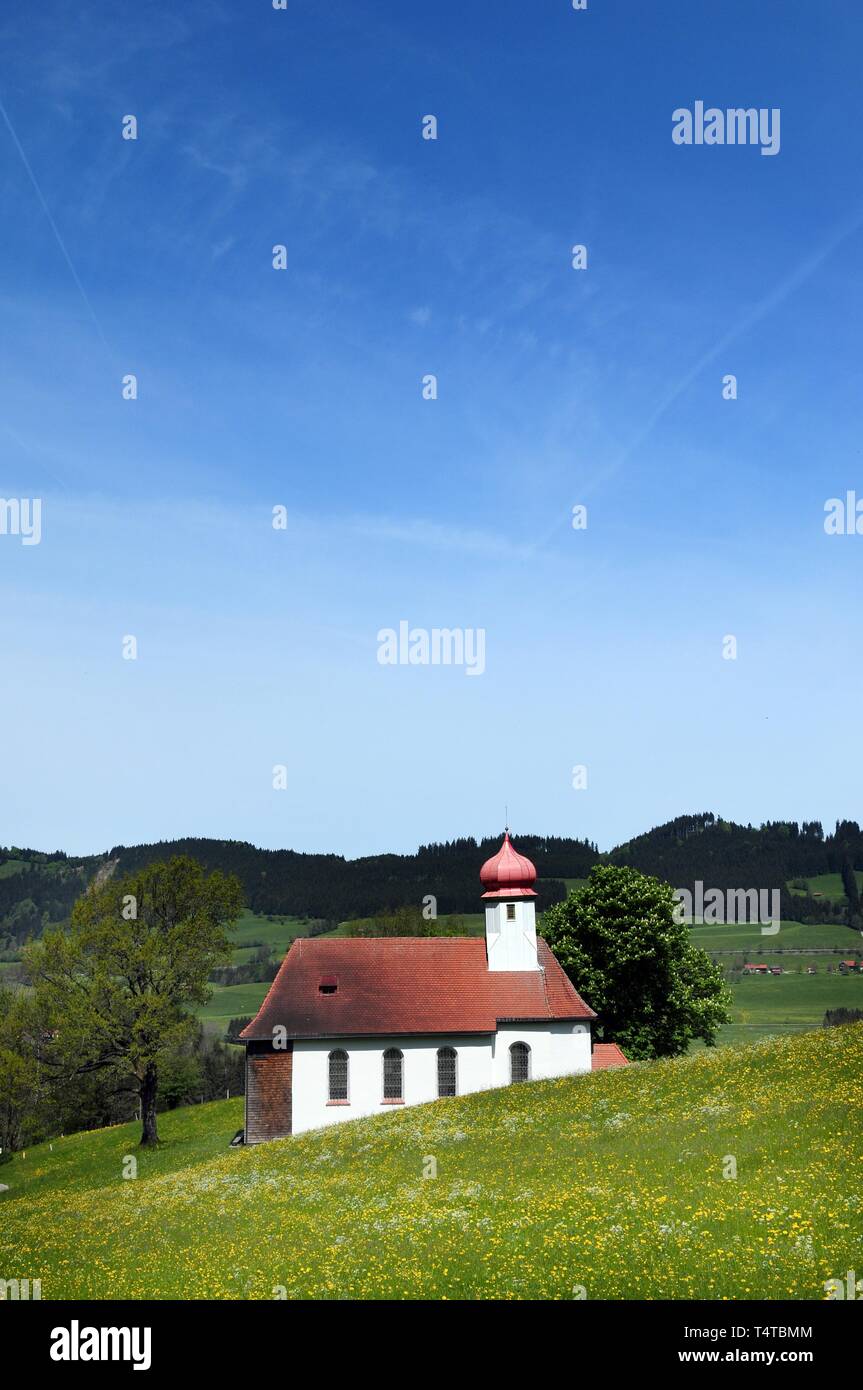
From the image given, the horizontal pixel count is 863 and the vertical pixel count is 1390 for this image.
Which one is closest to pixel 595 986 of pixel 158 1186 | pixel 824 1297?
pixel 158 1186

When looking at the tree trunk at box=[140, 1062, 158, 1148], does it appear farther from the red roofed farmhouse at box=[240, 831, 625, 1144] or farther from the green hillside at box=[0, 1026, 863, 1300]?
the red roofed farmhouse at box=[240, 831, 625, 1144]

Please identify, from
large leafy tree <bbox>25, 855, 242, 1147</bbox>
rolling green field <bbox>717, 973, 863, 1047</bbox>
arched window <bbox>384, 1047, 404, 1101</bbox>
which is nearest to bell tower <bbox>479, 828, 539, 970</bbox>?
arched window <bbox>384, 1047, 404, 1101</bbox>

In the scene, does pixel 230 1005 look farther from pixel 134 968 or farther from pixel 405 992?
pixel 405 992

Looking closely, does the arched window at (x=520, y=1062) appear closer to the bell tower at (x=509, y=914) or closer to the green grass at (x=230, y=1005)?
the bell tower at (x=509, y=914)

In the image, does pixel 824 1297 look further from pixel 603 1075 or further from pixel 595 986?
pixel 595 986

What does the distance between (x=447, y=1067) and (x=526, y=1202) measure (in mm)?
22071

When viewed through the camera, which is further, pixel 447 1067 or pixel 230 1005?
pixel 230 1005

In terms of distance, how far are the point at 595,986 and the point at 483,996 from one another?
12.3 m

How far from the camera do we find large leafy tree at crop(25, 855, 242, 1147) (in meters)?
51.2

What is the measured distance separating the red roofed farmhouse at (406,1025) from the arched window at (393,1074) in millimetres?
49

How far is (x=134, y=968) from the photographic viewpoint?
52156mm

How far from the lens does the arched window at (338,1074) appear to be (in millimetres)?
49406

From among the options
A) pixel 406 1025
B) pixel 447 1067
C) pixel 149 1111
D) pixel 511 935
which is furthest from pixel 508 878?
pixel 149 1111
